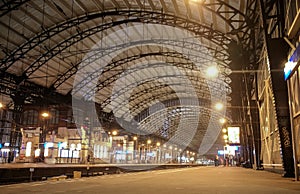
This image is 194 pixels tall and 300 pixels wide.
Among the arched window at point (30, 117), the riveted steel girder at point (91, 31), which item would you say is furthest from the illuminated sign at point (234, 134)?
the arched window at point (30, 117)

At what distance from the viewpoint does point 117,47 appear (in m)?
39.2

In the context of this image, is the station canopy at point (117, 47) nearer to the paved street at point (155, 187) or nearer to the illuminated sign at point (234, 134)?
the illuminated sign at point (234, 134)

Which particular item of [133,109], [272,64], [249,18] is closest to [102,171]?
[249,18]

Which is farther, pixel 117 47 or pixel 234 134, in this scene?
pixel 117 47

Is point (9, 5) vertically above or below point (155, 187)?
above

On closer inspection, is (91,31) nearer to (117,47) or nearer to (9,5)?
(117,47)

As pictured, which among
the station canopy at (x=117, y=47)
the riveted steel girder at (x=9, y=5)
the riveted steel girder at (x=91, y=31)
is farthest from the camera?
the riveted steel girder at (x=91, y=31)

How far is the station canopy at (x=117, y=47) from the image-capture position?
97.2 ft

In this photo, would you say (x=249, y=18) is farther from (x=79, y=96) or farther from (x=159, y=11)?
(x=79, y=96)

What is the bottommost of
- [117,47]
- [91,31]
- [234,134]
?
[234,134]

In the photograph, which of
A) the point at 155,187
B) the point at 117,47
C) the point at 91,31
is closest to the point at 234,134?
the point at 117,47

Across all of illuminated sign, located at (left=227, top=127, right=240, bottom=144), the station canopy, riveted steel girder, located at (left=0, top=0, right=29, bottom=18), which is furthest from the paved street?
illuminated sign, located at (left=227, top=127, right=240, bottom=144)

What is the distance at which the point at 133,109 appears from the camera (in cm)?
6738

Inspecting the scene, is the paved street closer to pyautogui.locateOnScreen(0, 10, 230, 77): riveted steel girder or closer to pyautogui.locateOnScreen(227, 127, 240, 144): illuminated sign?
pyautogui.locateOnScreen(0, 10, 230, 77): riveted steel girder
